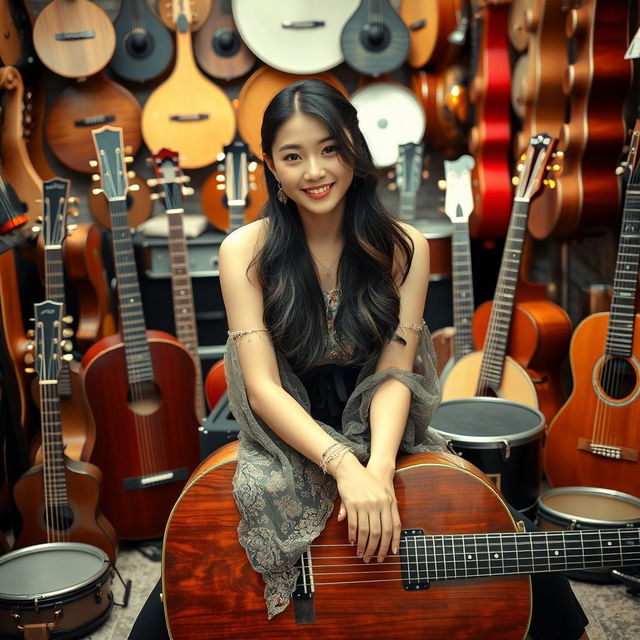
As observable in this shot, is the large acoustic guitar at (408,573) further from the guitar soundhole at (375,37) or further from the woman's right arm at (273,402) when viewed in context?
the guitar soundhole at (375,37)

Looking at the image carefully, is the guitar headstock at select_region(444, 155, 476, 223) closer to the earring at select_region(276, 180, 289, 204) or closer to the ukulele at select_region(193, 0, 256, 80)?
the ukulele at select_region(193, 0, 256, 80)

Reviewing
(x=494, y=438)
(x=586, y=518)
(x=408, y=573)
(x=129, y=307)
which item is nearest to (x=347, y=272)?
(x=408, y=573)

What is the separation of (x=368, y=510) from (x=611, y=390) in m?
1.42

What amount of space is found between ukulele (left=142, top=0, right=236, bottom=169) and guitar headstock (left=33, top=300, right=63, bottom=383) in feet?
6.01

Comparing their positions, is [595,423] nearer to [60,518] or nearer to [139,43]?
[60,518]

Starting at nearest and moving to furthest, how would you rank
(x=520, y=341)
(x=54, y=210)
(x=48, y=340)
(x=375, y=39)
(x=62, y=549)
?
1. (x=62, y=549)
2. (x=48, y=340)
3. (x=54, y=210)
4. (x=520, y=341)
5. (x=375, y=39)

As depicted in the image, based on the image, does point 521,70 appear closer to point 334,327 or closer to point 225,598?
point 334,327

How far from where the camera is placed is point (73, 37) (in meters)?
4.09

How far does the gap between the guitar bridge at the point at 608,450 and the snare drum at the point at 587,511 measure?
0.14 meters

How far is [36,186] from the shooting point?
12.1 ft

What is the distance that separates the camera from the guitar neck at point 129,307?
117 inches

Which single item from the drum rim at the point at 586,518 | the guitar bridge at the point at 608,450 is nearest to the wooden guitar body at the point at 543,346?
the guitar bridge at the point at 608,450

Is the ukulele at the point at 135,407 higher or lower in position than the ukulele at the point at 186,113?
lower

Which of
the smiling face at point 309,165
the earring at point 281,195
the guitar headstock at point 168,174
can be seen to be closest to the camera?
the smiling face at point 309,165
